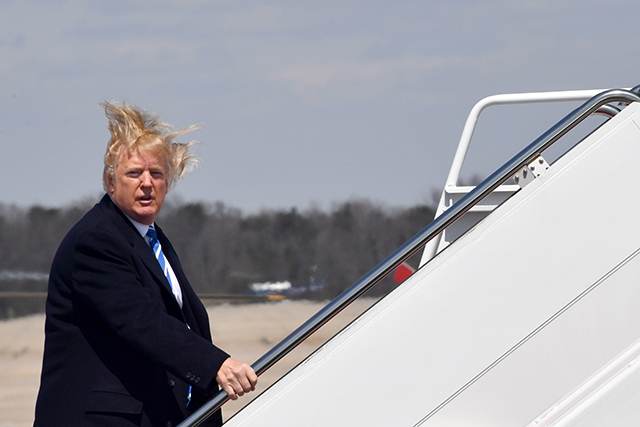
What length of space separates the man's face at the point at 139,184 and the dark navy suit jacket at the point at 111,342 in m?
0.06

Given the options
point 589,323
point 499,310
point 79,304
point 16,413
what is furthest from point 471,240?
point 16,413

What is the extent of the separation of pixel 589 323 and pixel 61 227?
1386 inches

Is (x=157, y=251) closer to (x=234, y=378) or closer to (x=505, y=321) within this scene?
(x=234, y=378)

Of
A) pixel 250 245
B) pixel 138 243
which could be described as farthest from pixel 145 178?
pixel 250 245

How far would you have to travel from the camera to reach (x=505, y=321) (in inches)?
82.8

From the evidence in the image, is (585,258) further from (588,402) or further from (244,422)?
(244,422)

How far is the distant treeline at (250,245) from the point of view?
3359 cm

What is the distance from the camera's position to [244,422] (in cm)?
216

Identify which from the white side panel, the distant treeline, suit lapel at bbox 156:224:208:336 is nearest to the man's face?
suit lapel at bbox 156:224:208:336

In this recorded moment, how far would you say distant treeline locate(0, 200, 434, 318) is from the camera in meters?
33.6

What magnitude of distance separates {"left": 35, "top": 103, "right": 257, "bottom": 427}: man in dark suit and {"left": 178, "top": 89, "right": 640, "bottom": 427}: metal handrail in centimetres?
9

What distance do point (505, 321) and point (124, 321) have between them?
111 centimetres

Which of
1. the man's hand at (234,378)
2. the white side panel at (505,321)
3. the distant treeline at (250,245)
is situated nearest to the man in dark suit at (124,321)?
the man's hand at (234,378)

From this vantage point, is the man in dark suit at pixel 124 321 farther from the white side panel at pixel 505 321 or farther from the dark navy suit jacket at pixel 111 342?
the white side panel at pixel 505 321
